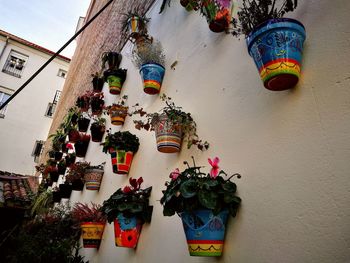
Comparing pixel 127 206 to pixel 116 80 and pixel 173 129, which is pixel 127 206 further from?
pixel 116 80

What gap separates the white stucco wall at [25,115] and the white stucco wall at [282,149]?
1587 centimetres

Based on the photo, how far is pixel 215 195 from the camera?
1.27 metres

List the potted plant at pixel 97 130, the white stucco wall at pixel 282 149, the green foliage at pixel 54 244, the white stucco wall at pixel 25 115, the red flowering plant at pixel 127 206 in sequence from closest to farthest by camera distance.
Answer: the white stucco wall at pixel 282 149 < the red flowering plant at pixel 127 206 < the green foliage at pixel 54 244 < the potted plant at pixel 97 130 < the white stucco wall at pixel 25 115

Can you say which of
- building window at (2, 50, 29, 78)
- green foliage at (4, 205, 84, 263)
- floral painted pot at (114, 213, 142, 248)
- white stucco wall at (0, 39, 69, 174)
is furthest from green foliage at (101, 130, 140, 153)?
building window at (2, 50, 29, 78)

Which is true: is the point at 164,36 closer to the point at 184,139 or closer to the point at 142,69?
the point at 142,69

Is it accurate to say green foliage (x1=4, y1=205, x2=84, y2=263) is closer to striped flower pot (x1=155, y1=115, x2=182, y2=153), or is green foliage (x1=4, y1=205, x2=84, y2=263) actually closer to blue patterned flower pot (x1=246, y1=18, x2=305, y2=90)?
striped flower pot (x1=155, y1=115, x2=182, y2=153)

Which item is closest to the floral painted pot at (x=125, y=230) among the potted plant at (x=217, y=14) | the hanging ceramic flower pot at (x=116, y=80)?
the potted plant at (x=217, y=14)

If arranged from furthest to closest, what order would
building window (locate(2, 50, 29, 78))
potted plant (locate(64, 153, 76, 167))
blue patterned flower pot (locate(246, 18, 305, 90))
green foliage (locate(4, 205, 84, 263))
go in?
1. building window (locate(2, 50, 29, 78))
2. potted plant (locate(64, 153, 76, 167))
3. green foliage (locate(4, 205, 84, 263))
4. blue patterned flower pot (locate(246, 18, 305, 90))

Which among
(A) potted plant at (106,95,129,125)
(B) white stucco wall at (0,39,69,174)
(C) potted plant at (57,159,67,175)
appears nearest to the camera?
(A) potted plant at (106,95,129,125)

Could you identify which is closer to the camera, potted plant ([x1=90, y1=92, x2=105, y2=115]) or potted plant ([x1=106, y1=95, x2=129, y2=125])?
potted plant ([x1=106, y1=95, x2=129, y2=125])

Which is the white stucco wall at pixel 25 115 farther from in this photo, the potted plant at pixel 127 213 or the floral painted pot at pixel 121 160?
the potted plant at pixel 127 213

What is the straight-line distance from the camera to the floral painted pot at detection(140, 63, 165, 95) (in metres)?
2.78

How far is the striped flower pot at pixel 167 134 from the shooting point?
2014mm

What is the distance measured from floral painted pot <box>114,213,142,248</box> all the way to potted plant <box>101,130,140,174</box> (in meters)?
0.84
